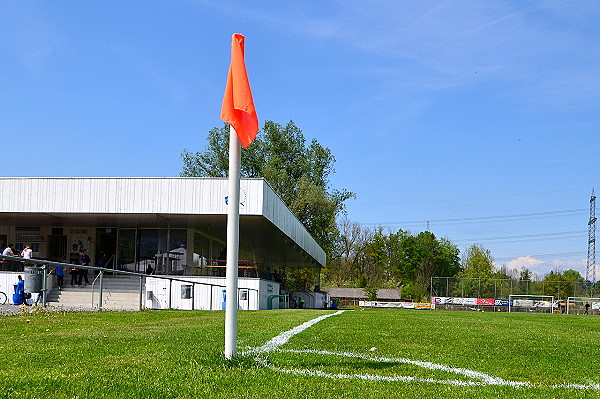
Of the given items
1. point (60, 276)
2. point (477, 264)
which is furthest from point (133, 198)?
point (477, 264)

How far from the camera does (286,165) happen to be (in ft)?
208

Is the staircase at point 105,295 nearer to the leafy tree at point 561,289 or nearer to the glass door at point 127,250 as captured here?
the glass door at point 127,250

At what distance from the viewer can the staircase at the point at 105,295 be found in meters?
16.6

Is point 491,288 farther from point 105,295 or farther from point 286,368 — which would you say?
point 286,368

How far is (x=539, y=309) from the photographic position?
175 ft

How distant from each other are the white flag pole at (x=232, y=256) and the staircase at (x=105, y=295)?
1144 centimetres

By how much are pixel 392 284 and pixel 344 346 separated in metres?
90.0

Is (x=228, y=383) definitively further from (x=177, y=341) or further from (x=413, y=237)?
(x=413, y=237)

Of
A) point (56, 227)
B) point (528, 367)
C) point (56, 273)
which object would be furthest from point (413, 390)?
point (56, 227)

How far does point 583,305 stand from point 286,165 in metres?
28.7

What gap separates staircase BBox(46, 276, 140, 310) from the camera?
1662cm

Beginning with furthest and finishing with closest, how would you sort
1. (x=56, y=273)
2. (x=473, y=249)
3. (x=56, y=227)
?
(x=473, y=249) < (x=56, y=227) < (x=56, y=273)

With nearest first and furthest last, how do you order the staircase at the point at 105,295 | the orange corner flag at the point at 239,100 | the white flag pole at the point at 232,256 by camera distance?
1. the white flag pole at the point at 232,256
2. the orange corner flag at the point at 239,100
3. the staircase at the point at 105,295

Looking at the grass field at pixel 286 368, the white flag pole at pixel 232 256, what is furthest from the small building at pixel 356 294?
the white flag pole at pixel 232 256
